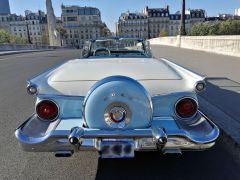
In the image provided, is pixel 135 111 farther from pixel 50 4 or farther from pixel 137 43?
pixel 50 4

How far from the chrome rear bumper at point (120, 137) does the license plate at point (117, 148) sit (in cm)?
4

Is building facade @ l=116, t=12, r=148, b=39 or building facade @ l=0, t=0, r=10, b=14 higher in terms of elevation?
building facade @ l=0, t=0, r=10, b=14

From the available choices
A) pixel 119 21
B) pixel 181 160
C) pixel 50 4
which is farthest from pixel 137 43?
pixel 119 21

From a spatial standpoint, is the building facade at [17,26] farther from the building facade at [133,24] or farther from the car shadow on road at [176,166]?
the car shadow on road at [176,166]

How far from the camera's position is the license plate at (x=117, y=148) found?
238cm

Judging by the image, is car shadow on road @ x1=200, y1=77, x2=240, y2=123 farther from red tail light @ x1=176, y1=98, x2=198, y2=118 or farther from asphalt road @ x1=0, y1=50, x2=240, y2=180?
red tail light @ x1=176, y1=98, x2=198, y2=118

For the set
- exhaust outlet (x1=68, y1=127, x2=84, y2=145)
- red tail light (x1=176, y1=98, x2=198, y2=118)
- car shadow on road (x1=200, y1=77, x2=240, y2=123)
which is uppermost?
red tail light (x1=176, y1=98, x2=198, y2=118)

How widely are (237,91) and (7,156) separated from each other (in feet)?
16.5

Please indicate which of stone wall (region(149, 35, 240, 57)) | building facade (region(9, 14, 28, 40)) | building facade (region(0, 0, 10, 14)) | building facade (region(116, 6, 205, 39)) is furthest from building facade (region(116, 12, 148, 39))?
building facade (region(0, 0, 10, 14))

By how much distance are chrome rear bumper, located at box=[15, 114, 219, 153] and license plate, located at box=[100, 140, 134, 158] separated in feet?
0.14

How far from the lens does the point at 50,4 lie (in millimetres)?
70438

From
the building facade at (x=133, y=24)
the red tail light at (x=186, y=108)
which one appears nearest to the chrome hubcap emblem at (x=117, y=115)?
the red tail light at (x=186, y=108)

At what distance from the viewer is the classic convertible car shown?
7.85 ft

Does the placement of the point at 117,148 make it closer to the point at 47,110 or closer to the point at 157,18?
the point at 47,110
